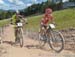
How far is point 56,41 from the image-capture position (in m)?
13.2

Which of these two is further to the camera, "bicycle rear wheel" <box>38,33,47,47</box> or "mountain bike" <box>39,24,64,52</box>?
"bicycle rear wheel" <box>38,33,47,47</box>

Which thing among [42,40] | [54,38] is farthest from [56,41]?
[42,40]

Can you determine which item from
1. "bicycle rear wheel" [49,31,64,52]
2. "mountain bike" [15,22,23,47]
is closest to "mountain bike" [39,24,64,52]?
"bicycle rear wheel" [49,31,64,52]

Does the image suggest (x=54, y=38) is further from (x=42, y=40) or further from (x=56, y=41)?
(x=42, y=40)

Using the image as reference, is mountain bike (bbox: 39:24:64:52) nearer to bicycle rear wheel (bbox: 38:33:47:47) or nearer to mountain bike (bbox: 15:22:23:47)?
bicycle rear wheel (bbox: 38:33:47:47)

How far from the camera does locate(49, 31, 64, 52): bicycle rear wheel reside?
42.5 ft

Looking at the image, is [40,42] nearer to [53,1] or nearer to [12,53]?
[12,53]

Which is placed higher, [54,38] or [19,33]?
[19,33]

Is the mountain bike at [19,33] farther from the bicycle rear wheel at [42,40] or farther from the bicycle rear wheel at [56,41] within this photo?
the bicycle rear wheel at [56,41]

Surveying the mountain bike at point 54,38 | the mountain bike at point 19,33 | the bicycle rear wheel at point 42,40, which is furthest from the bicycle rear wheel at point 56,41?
the mountain bike at point 19,33

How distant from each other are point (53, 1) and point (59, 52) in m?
45.7

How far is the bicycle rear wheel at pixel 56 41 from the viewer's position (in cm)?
1295

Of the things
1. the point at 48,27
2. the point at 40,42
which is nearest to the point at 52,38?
the point at 48,27

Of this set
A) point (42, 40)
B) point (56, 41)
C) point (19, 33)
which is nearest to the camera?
point (56, 41)
